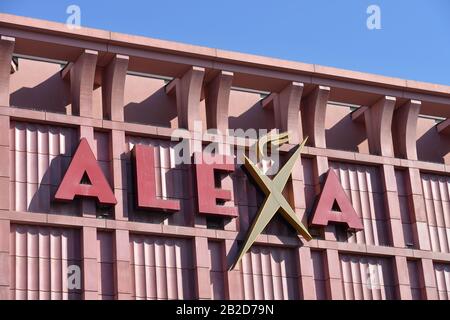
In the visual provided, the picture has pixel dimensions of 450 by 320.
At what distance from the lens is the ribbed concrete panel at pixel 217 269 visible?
42.6m

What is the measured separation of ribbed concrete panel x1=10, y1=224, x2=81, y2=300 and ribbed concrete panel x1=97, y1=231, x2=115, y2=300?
827 mm

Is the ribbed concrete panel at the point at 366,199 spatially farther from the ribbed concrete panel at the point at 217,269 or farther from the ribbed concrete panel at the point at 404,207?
the ribbed concrete panel at the point at 217,269

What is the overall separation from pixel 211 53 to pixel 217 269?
28.6 feet

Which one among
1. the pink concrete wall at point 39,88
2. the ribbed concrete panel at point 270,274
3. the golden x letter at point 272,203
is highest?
the pink concrete wall at point 39,88

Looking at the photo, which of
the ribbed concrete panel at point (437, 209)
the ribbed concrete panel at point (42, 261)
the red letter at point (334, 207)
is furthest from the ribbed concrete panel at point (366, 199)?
the ribbed concrete panel at point (42, 261)

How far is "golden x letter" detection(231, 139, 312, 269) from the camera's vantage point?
143 feet

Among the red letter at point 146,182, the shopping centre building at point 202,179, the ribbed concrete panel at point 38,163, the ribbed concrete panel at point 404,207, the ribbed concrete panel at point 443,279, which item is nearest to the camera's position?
the ribbed concrete panel at point 38,163

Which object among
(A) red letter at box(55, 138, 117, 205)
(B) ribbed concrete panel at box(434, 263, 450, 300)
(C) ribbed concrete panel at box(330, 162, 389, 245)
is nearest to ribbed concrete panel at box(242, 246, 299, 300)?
(C) ribbed concrete panel at box(330, 162, 389, 245)

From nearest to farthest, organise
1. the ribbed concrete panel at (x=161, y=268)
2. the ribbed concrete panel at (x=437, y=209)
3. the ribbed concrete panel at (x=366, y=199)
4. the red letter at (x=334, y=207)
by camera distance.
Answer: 1. the ribbed concrete panel at (x=161, y=268)
2. the red letter at (x=334, y=207)
3. the ribbed concrete panel at (x=366, y=199)
4. the ribbed concrete panel at (x=437, y=209)

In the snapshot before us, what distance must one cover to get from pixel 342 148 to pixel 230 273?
9.62 metres

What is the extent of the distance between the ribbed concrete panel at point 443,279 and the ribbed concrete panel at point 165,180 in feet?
38.2

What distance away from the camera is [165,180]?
43469mm
